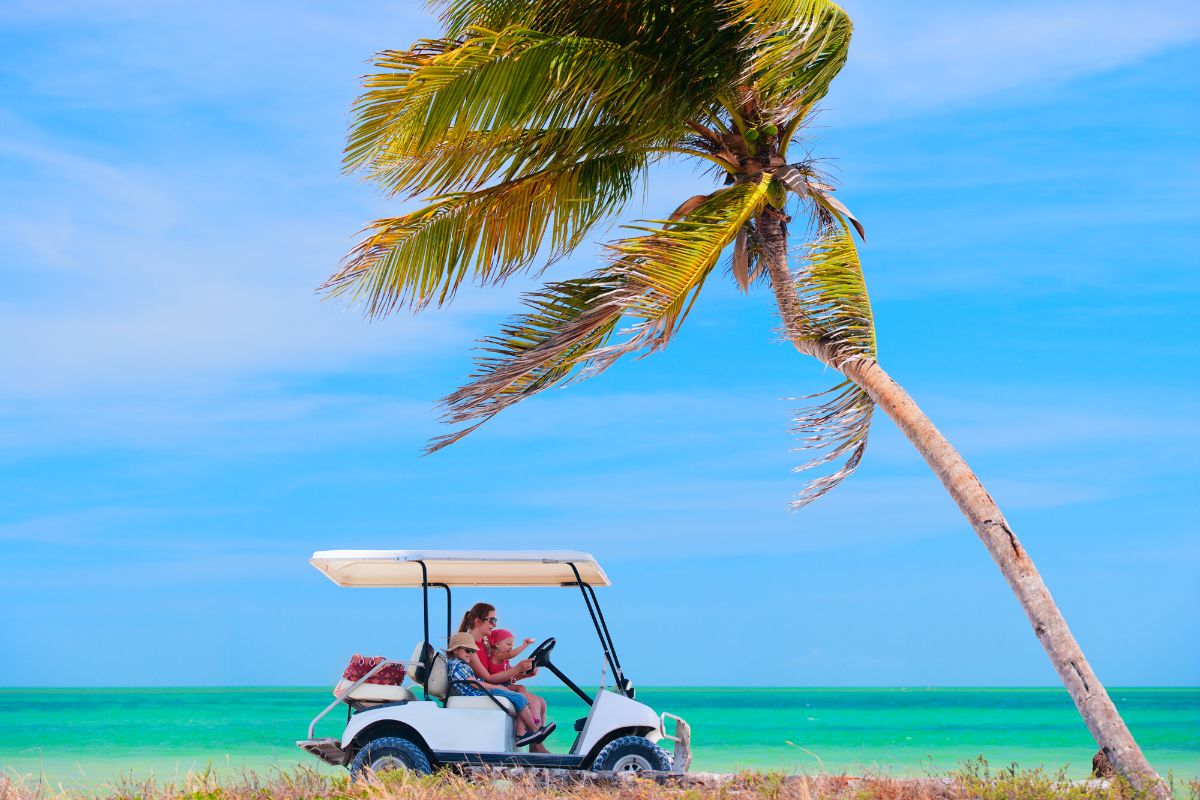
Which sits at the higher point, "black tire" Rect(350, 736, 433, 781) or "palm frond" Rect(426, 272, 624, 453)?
"palm frond" Rect(426, 272, 624, 453)

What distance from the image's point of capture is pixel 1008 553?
9570 millimetres

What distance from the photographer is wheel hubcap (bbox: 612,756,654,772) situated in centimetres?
864

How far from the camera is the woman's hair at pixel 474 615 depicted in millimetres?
9172

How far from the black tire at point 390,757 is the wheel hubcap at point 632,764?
4.68 feet

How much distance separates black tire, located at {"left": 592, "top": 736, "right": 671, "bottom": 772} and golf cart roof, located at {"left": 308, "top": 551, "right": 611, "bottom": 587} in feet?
4.27

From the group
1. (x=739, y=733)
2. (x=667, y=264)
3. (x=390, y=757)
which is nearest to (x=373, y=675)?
(x=390, y=757)

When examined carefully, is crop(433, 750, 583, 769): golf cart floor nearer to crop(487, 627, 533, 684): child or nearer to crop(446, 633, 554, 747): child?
crop(446, 633, 554, 747): child

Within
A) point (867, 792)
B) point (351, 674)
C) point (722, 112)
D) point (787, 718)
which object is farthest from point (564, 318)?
point (787, 718)

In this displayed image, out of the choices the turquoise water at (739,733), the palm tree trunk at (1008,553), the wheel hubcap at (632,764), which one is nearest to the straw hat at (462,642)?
the wheel hubcap at (632,764)

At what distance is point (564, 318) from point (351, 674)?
13.3 feet

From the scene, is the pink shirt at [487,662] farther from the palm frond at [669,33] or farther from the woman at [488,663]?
the palm frond at [669,33]

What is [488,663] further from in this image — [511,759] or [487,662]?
[511,759]

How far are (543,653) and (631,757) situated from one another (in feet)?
3.38

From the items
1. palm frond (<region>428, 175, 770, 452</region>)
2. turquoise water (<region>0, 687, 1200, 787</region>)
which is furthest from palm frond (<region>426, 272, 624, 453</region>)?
turquoise water (<region>0, 687, 1200, 787</region>)
